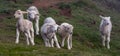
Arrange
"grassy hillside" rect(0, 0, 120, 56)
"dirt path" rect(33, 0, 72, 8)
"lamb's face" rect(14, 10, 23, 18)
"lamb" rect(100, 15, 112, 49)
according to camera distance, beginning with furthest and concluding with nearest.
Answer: "dirt path" rect(33, 0, 72, 8) < "lamb" rect(100, 15, 112, 49) < "lamb's face" rect(14, 10, 23, 18) < "grassy hillside" rect(0, 0, 120, 56)

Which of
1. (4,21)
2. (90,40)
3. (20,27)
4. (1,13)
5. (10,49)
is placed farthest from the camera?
(1,13)

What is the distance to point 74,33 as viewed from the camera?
2817 cm

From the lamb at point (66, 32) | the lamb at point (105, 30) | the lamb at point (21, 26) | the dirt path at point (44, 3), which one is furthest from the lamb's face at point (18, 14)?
the dirt path at point (44, 3)

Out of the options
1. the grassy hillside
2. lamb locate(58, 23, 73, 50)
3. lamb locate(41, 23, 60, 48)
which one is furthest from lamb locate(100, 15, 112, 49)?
lamb locate(41, 23, 60, 48)

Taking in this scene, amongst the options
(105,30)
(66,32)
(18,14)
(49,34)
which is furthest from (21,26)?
(105,30)

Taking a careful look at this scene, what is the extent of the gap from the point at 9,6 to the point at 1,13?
443cm

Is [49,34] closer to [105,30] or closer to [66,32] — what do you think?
[66,32]

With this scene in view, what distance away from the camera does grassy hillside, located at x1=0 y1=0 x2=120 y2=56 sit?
18109mm

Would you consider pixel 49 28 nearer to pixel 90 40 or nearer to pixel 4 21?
pixel 90 40

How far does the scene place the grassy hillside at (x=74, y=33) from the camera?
18.1 metres

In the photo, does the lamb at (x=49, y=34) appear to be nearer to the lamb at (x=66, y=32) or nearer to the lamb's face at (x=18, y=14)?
the lamb at (x=66, y=32)

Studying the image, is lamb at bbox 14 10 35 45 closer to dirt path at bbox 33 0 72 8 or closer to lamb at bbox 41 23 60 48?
lamb at bbox 41 23 60 48

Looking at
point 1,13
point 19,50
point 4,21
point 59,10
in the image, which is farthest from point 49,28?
point 59,10

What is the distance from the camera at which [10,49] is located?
17625 mm
